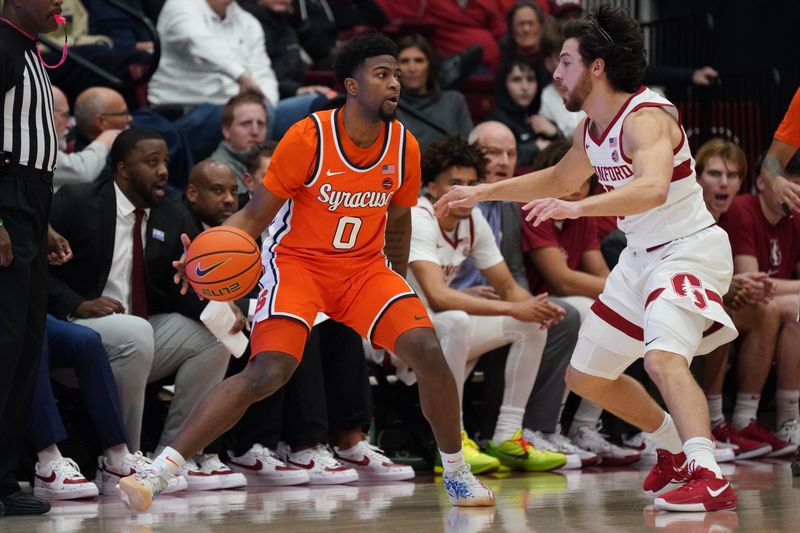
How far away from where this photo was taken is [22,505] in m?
5.02

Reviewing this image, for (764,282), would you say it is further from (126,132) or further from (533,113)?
(126,132)

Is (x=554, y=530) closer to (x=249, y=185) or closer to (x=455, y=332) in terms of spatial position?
(x=455, y=332)

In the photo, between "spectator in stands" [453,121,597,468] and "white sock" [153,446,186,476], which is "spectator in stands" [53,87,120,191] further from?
"white sock" [153,446,186,476]

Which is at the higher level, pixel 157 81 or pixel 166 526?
pixel 157 81

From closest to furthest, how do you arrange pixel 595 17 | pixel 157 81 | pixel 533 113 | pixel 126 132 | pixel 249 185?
pixel 595 17 < pixel 126 132 < pixel 249 185 < pixel 157 81 < pixel 533 113

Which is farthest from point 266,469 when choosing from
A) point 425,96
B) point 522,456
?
point 425,96

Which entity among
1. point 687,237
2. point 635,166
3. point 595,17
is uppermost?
point 595,17

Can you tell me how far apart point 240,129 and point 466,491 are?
342 centimetres

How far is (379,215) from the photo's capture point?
5.30 meters

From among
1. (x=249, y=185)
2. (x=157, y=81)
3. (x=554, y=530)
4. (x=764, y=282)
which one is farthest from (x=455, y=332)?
(x=157, y=81)

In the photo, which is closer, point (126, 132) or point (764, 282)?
point (126, 132)

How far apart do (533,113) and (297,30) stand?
197 centimetres

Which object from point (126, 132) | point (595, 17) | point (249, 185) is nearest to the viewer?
point (595, 17)

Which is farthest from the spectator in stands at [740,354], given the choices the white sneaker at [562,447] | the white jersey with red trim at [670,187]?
the white jersey with red trim at [670,187]
